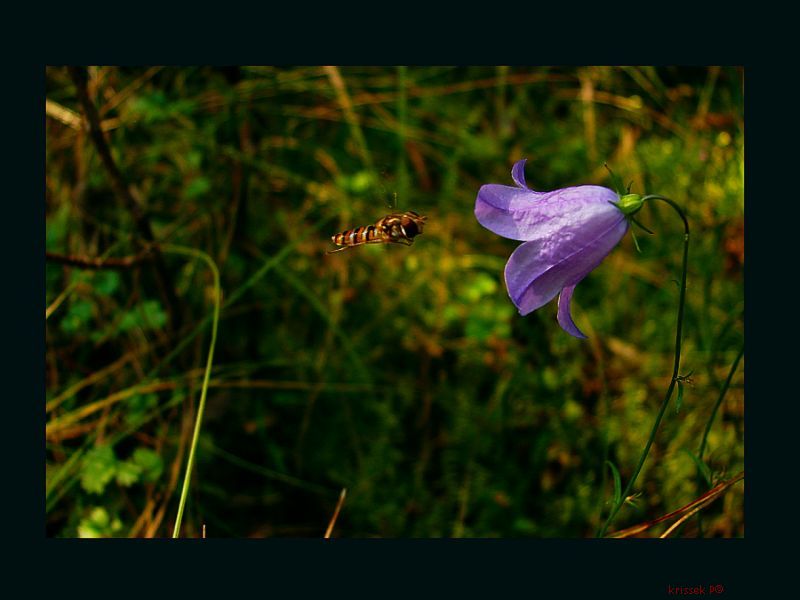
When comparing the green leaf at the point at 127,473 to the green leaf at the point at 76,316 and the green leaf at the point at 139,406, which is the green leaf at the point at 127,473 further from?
the green leaf at the point at 76,316

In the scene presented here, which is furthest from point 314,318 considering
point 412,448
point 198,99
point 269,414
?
point 198,99

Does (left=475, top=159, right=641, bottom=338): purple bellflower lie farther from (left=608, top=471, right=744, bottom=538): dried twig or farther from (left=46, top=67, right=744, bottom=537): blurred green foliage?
(left=46, top=67, right=744, bottom=537): blurred green foliage

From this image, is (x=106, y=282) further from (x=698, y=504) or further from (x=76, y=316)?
(x=698, y=504)

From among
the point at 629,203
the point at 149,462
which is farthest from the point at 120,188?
the point at 629,203

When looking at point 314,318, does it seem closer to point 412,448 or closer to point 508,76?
point 412,448

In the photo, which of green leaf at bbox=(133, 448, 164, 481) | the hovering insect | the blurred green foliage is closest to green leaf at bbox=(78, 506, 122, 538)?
the blurred green foliage

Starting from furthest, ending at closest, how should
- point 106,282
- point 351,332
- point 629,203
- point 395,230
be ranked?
point 351,332 < point 106,282 < point 395,230 < point 629,203

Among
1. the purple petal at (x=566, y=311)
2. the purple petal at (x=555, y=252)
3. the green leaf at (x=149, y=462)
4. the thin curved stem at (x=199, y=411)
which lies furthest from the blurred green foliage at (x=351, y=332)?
the purple petal at (x=555, y=252)
